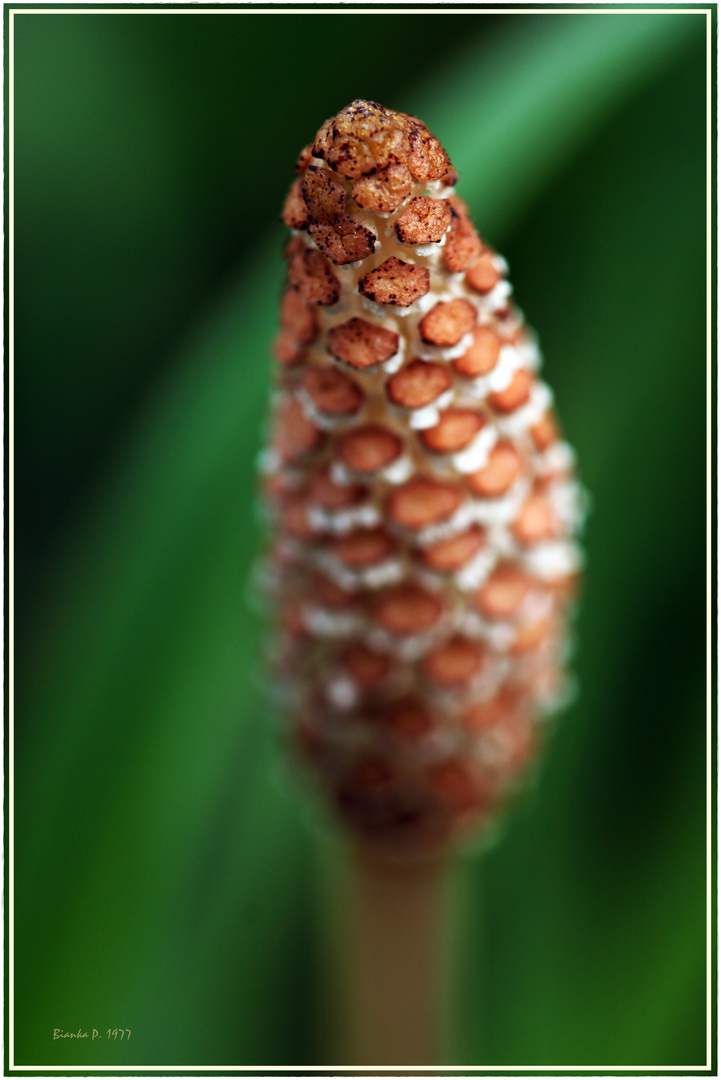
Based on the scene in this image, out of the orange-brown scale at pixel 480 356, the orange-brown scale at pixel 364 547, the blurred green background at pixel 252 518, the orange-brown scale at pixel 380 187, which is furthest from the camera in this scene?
the blurred green background at pixel 252 518

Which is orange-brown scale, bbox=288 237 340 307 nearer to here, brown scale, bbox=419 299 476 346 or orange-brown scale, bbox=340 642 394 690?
brown scale, bbox=419 299 476 346

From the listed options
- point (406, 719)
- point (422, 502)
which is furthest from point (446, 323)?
point (406, 719)

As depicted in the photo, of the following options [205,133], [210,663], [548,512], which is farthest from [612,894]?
[205,133]

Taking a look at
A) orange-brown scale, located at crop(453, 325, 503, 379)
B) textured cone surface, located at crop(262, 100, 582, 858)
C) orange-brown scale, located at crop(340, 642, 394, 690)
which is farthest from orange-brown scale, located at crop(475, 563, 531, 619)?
orange-brown scale, located at crop(453, 325, 503, 379)

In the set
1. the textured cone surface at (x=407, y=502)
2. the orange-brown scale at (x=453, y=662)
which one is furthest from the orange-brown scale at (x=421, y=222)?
the orange-brown scale at (x=453, y=662)

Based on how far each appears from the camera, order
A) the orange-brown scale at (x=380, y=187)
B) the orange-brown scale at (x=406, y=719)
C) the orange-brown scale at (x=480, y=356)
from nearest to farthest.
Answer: the orange-brown scale at (x=380, y=187) < the orange-brown scale at (x=480, y=356) < the orange-brown scale at (x=406, y=719)

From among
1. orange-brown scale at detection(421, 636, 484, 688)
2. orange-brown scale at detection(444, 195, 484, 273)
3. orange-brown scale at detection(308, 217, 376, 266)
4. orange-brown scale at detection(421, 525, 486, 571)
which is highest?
orange-brown scale at detection(444, 195, 484, 273)

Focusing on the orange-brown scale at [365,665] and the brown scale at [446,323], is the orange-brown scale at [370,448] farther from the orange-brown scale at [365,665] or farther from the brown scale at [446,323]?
the orange-brown scale at [365,665]

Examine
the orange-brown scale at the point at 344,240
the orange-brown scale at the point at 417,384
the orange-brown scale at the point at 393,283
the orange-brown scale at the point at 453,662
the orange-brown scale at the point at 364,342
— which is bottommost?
the orange-brown scale at the point at 453,662

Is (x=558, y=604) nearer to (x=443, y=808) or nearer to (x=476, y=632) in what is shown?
(x=476, y=632)
